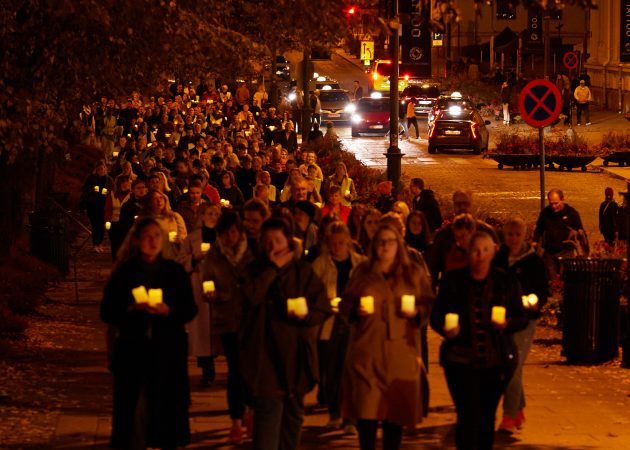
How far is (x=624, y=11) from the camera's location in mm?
53219

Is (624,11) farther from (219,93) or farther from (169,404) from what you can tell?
(169,404)

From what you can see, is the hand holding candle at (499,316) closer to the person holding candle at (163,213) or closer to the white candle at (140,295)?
the white candle at (140,295)

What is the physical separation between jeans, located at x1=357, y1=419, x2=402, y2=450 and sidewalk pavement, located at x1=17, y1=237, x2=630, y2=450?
140 cm

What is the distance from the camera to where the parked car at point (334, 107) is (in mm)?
61031

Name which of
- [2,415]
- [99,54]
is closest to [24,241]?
[99,54]

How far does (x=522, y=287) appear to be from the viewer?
1073cm

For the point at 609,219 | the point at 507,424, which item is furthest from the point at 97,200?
the point at 507,424

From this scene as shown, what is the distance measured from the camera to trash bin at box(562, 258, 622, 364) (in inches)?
537

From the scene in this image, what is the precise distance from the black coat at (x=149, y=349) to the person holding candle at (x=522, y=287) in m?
2.75

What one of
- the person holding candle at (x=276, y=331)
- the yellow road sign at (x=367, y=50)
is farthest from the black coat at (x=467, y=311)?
the yellow road sign at (x=367, y=50)

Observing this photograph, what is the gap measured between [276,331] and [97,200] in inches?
583

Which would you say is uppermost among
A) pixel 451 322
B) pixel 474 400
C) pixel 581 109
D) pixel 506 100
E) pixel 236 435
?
pixel 506 100

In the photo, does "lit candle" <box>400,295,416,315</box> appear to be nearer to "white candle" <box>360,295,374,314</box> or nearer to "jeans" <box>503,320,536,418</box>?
"white candle" <box>360,295,374,314</box>

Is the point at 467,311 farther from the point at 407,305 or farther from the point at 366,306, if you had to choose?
the point at 366,306
